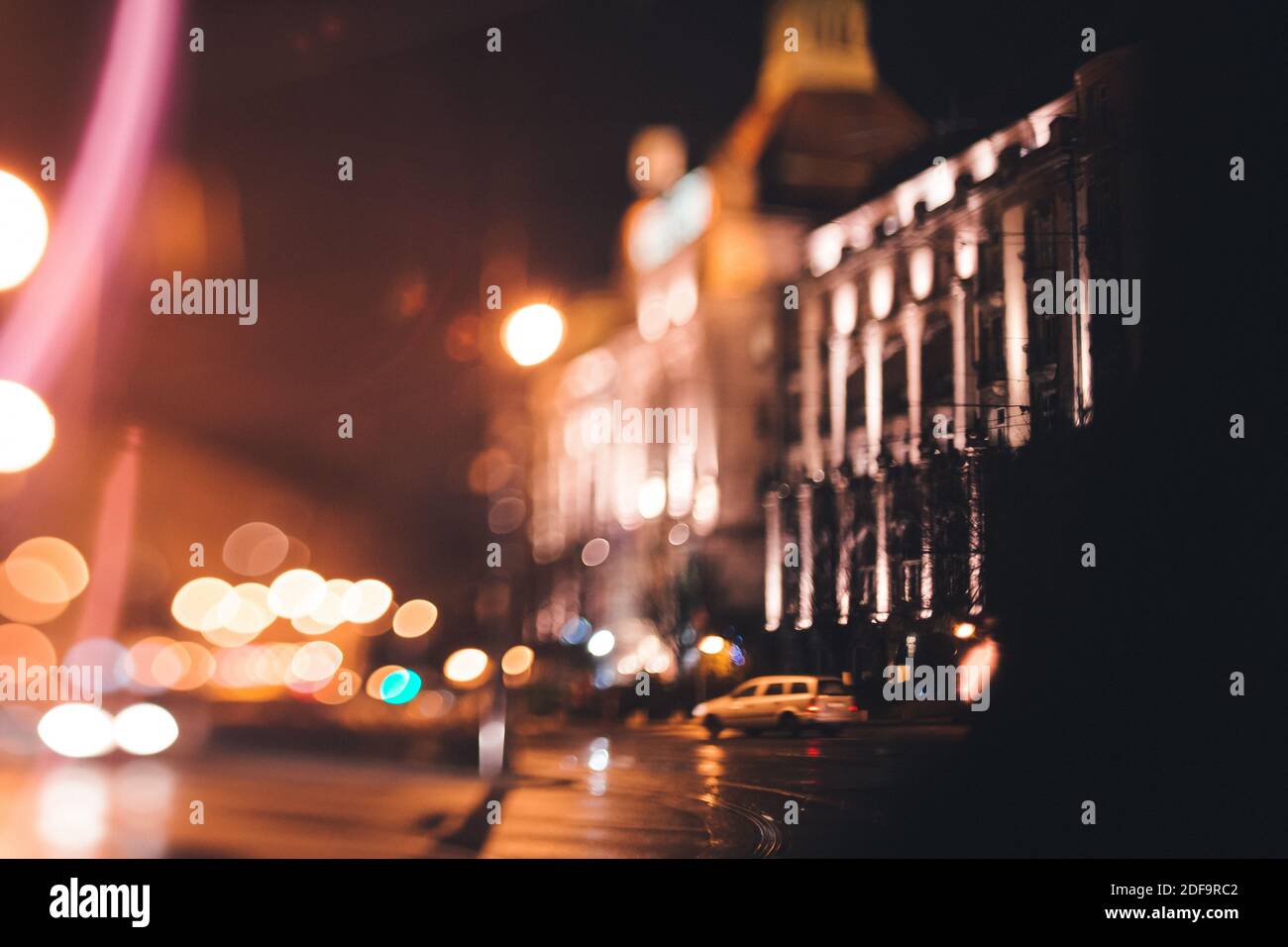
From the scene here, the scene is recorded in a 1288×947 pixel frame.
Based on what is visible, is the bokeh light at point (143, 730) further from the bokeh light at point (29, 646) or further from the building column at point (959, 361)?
the building column at point (959, 361)

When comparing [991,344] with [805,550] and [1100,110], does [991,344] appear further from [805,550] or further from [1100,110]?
[805,550]

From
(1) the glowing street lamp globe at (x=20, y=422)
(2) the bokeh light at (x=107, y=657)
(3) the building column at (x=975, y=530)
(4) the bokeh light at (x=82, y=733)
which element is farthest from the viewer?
(4) the bokeh light at (x=82, y=733)

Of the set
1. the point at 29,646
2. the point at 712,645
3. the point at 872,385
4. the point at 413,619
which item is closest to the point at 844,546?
the point at 872,385

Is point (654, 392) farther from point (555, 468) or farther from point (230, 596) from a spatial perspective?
point (230, 596)

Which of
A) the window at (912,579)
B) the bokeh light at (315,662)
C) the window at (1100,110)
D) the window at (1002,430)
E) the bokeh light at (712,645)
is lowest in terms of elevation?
the bokeh light at (315,662)

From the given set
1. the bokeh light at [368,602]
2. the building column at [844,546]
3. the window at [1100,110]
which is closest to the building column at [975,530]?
the building column at [844,546]

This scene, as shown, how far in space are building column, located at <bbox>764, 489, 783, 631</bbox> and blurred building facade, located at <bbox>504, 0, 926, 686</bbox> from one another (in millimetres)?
591

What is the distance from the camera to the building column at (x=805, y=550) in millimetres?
17562

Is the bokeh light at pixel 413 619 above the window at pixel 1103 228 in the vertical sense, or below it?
below

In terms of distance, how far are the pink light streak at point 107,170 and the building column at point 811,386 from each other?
1528 cm

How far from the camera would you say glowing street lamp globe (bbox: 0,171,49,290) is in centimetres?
614

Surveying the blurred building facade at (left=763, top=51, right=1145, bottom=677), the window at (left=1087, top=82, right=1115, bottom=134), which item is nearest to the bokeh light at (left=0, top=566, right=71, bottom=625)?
the blurred building facade at (left=763, top=51, right=1145, bottom=677)

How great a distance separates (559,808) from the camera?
40.7 ft

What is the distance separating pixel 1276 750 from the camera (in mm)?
10625
